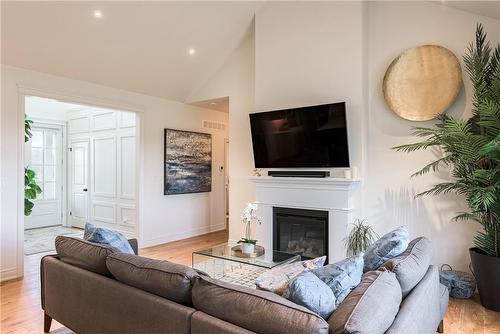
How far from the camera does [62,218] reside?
752cm

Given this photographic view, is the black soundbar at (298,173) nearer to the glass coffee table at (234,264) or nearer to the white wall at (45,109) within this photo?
the glass coffee table at (234,264)

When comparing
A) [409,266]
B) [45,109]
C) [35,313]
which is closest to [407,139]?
[409,266]

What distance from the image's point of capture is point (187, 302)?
1.78 metres

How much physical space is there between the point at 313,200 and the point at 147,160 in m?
2.96

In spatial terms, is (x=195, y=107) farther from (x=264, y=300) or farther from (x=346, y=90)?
(x=264, y=300)

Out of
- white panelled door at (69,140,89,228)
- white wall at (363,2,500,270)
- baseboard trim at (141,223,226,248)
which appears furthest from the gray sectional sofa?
white panelled door at (69,140,89,228)

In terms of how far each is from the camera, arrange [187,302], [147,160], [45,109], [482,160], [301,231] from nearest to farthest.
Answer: [187,302]
[482,160]
[301,231]
[147,160]
[45,109]

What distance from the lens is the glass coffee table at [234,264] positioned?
10.3 feet

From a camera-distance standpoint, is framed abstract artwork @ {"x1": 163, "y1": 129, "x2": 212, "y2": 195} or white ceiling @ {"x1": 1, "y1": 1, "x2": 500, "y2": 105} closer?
white ceiling @ {"x1": 1, "y1": 1, "x2": 500, "y2": 105}

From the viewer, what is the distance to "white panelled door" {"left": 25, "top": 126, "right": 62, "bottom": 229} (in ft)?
23.2

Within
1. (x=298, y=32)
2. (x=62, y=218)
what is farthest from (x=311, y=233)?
(x=62, y=218)

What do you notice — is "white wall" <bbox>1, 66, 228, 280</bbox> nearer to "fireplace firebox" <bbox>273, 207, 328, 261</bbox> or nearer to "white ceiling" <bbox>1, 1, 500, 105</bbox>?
"white ceiling" <bbox>1, 1, 500, 105</bbox>

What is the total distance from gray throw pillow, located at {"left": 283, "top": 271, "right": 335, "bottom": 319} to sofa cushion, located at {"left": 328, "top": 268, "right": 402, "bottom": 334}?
44 mm

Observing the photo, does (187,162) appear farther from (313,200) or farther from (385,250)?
(385,250)
